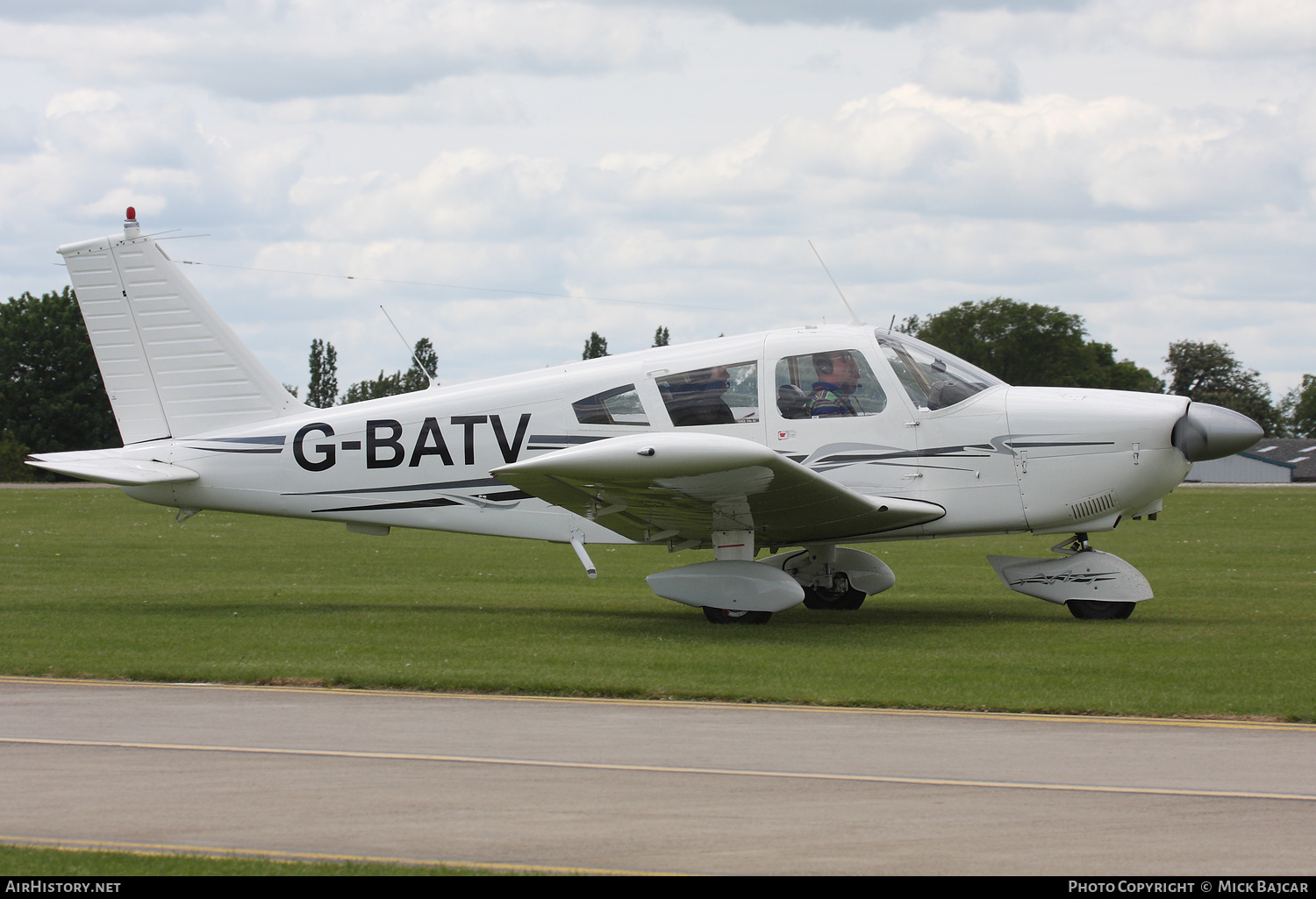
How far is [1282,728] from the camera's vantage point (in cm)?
762

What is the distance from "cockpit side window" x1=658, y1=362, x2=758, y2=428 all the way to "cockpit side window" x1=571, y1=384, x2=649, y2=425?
0.30 meters

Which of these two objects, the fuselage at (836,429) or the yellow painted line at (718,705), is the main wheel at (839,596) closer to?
the fuselage at (836,429)

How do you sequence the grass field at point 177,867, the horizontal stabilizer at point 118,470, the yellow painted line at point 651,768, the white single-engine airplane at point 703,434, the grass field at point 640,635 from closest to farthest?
the grass field at point 177,867 < the yellow painted line at point 651,768 < the grass field at point 640,635 < the white single-engine airplane at point 703,434 < the horizontal stabilizer at point 118,470

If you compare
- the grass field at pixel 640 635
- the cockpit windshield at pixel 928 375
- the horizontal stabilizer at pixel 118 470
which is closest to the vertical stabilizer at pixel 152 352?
the horizontal stabilizer at pixel 118 470

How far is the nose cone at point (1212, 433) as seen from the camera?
1180 cm

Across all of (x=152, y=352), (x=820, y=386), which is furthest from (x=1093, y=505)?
(x=152, y=352)

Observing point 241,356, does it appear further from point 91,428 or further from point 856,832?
point 91,428

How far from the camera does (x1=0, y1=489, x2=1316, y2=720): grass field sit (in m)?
9.08

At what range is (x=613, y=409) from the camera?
12773 mm

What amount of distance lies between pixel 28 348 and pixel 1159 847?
85511 millimetres

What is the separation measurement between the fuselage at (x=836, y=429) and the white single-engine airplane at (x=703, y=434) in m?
0.02

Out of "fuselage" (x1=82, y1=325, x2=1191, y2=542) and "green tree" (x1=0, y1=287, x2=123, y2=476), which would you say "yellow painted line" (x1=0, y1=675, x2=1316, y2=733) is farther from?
"green tree" (x1=0, y1=287, x2=123, y2=476)

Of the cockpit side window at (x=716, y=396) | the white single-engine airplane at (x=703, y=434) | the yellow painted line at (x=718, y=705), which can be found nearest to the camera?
the yellow painted line at (x=718, y=705)

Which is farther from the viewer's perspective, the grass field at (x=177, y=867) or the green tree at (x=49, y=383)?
the green tree at (x=49, y=383)
